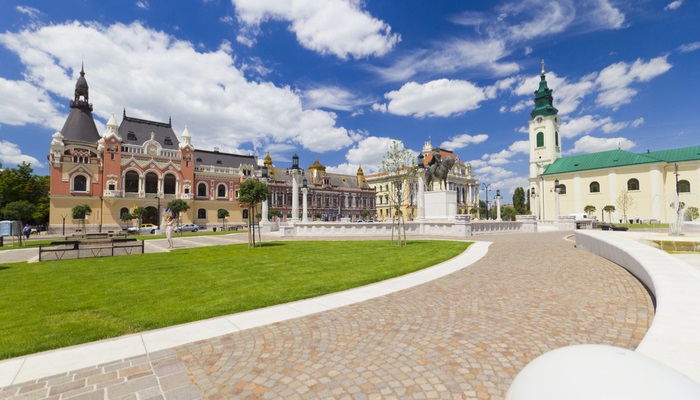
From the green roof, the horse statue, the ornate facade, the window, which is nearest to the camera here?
the horse statue

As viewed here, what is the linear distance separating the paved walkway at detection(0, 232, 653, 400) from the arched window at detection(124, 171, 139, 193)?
62.6 m

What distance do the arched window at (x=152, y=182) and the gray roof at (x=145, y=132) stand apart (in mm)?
6551

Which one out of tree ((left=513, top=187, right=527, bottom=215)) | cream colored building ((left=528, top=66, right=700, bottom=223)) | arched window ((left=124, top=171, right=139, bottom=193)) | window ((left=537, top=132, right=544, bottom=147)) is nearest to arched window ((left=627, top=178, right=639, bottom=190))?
cream colored building ((left=528, top=66, right=700, bottom=223))

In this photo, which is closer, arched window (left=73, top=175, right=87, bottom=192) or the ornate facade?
the ornate facade

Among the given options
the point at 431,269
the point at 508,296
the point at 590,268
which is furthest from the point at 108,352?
the point at 590,268

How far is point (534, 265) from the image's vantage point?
35.3 ft

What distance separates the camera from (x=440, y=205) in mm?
29312

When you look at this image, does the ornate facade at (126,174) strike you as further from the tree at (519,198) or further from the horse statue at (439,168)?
the tree at (519,198)

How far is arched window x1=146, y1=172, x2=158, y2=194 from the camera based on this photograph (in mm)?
57344

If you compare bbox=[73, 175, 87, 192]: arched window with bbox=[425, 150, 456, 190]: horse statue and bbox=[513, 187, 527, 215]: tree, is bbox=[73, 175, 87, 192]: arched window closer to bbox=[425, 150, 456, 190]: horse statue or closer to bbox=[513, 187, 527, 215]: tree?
bbox=[425, 150, 456, 190]: horse statue

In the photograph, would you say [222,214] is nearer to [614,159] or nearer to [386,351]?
[386,351]

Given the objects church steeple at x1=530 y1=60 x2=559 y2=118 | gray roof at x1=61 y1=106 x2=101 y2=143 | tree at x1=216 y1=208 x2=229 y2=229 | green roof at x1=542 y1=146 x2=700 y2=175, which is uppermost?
church steeple at x1=530 y1=60 x2=559 y2=118

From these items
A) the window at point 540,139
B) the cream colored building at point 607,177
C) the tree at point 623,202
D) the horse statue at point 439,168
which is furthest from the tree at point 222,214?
the window at point 540,139

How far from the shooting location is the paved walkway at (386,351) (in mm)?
3648
